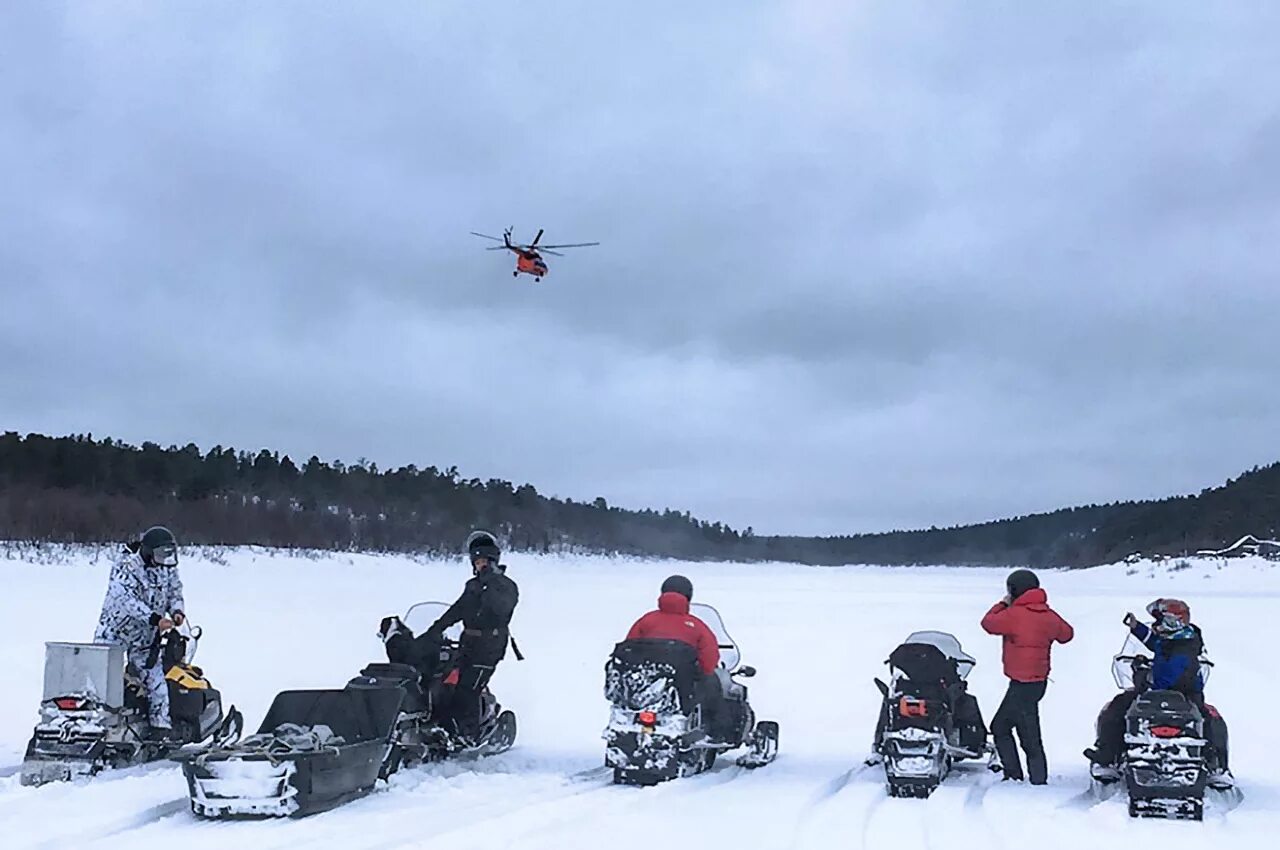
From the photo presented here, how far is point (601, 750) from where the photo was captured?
394 inches

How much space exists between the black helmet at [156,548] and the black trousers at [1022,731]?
20.0ft

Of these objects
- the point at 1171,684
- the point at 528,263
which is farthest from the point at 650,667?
the point at 528,263

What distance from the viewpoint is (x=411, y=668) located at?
346 inches

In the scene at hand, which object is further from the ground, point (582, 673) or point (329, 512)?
point (329, 512)

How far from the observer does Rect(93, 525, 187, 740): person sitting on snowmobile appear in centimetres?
880

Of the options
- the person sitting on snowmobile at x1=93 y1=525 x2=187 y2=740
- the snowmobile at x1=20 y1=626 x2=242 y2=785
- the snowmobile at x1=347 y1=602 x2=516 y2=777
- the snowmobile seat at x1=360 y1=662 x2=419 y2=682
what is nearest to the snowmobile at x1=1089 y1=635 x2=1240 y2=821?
the snowmobile at x1=347 y1=602 x2=516 y2=777

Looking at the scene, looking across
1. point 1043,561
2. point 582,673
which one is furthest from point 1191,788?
point 1043,561

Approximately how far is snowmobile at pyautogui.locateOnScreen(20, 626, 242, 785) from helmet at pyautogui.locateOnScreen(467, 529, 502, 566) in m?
2.19

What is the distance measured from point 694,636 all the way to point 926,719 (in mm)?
1719

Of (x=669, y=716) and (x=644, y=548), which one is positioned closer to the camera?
(x=669, y=716)

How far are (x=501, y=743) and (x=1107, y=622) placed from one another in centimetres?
1745

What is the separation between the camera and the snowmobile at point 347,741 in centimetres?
680

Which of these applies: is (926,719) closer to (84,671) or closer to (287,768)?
(287,768)

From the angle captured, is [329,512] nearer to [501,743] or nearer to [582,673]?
[582,673]
